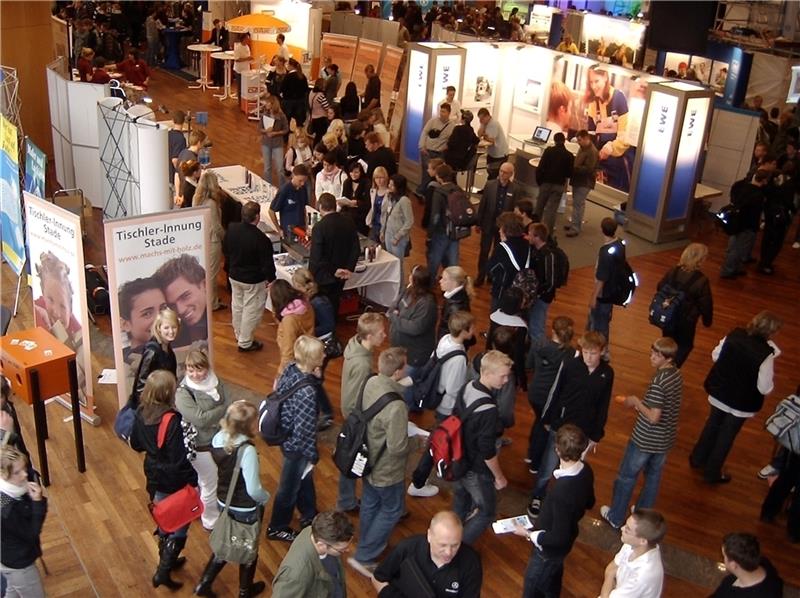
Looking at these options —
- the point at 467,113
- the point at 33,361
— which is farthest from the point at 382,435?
the point at 467,113

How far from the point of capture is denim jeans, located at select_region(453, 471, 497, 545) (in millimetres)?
4812

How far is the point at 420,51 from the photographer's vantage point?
12.0 metres

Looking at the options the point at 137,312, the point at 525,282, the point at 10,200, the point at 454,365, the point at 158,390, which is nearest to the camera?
the point at 158,390

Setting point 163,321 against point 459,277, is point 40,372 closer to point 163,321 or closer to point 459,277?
point 163,321

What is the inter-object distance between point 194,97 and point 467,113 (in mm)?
8240

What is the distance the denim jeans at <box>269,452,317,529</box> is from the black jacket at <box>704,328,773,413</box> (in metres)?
2.84

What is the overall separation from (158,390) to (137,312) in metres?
1.84

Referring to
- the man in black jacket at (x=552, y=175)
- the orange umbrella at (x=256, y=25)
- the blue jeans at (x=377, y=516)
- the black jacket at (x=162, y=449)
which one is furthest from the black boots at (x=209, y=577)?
the orange umbrella at (x=256, y=25)

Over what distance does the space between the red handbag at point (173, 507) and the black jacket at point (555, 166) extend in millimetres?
6620

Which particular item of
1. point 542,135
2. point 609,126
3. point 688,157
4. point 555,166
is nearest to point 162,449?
point 555,166

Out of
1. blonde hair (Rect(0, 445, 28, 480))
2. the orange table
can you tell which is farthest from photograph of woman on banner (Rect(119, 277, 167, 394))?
blonde hair (Rect(0, 445, 28, 480))

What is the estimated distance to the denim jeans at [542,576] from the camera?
446 centimetres

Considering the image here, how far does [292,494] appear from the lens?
5.12 meters

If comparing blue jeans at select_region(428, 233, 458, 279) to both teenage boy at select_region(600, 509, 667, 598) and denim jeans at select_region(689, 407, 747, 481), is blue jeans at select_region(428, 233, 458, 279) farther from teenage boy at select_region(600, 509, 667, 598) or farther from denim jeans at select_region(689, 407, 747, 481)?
teenage boy at select_region(600, 509, 667, 598)
